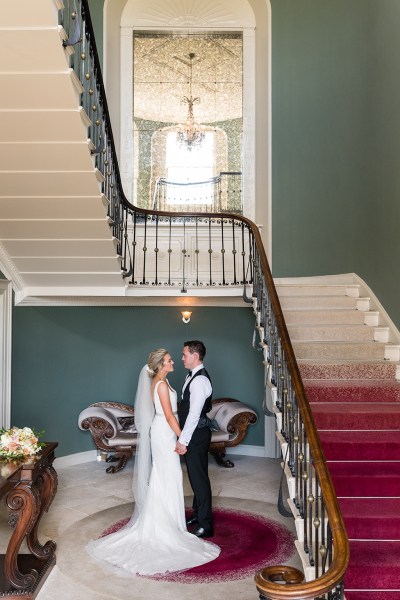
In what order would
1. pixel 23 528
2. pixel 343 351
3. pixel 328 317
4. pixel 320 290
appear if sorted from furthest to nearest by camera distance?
pixel 320 290, pixel 328 317, pixel 343 351, pixel 23 528

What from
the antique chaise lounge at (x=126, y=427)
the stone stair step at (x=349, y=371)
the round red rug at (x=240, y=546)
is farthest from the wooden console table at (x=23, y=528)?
the antique chaise lounge at (x=126, y=427)

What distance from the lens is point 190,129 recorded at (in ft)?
32.1

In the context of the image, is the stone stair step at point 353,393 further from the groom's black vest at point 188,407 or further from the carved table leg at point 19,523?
the carved table leg at point 19,523

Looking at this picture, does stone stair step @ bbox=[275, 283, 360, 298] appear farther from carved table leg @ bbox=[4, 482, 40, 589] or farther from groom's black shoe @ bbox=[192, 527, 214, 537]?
carved table leg @ bbox=[4, 482, 40, 589]

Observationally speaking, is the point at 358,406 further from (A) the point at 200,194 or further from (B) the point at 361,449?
(A) the point at 200,194

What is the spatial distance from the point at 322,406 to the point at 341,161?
3997mm

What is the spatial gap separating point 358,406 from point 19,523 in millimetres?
2847

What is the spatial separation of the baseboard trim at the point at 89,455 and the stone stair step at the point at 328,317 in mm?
2632

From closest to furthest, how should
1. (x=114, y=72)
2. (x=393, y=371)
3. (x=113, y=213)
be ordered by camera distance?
(x=393, y=371) < (x=113, y=213) < (x=114, y=72)

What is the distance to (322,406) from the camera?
5.01 metres

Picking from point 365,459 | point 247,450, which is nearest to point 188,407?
point 365,459

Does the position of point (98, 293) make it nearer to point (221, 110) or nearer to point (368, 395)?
point (368, 395)

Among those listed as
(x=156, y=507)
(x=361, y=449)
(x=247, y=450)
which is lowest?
(x=247, y=450)

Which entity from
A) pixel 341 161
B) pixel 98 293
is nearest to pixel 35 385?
pixel 98 293
